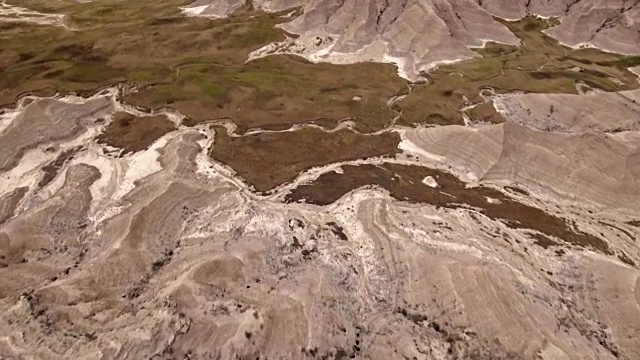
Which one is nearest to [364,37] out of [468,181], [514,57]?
[514,57]

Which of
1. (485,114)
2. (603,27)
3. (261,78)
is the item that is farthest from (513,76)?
(261,78)

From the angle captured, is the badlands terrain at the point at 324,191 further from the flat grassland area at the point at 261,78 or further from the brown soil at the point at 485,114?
the brown soil at the point at 485,114

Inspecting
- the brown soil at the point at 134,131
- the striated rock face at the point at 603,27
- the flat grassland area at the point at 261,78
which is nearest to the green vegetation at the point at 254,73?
the flat grassland area at the point at 261,78

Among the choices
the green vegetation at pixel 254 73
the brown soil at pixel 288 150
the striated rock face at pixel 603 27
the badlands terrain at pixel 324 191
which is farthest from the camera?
the striated rock face at pixel 603 27

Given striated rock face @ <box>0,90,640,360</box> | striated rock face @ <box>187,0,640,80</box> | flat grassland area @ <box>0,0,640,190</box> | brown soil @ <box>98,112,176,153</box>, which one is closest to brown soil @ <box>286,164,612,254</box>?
striated rock face @ <box>0,90,640,360</box>

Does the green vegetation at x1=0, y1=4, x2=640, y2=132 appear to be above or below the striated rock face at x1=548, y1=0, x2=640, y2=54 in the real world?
below

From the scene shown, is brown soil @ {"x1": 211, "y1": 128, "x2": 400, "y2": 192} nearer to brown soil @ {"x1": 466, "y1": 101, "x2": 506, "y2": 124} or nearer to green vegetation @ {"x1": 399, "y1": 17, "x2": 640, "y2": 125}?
green vegetation @ {"x1": 399, "y1": 17, "x2": 640, "y2": 125}
